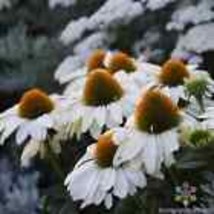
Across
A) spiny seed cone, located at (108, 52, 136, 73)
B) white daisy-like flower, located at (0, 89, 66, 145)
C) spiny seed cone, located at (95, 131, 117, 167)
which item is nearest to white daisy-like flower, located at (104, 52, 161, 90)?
spiny seed cone, located at (108, 52, 136, 73)

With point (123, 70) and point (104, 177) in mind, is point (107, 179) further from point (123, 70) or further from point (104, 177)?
point (123, 70)

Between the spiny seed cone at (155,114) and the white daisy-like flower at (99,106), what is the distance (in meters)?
0.15

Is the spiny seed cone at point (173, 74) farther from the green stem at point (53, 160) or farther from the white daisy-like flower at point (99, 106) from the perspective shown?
the green stem at point (53, 160)

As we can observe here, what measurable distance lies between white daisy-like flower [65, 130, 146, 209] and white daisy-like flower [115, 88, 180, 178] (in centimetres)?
3

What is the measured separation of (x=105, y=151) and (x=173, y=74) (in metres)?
0.32

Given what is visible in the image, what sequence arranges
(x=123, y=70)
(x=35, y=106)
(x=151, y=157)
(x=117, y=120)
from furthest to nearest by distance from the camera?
(x=123, y=70) < (x=35, y=106) < (x=117, y=120) < (x=151, y=157)

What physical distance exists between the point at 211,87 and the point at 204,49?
1665 mm

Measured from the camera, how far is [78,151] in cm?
190

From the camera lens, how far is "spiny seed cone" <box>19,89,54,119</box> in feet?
5.81

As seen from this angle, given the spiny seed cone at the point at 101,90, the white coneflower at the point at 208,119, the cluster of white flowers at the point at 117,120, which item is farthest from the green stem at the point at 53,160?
the white coneflower at the point at 208,119

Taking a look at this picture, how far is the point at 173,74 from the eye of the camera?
1.79 metres

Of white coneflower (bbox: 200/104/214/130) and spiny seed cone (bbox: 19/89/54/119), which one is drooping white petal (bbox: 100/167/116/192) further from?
spiny seed cone (bbox: 19/89/54/119)

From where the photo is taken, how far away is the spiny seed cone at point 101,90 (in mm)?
1709

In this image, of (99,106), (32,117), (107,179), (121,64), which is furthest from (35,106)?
(107,179)
